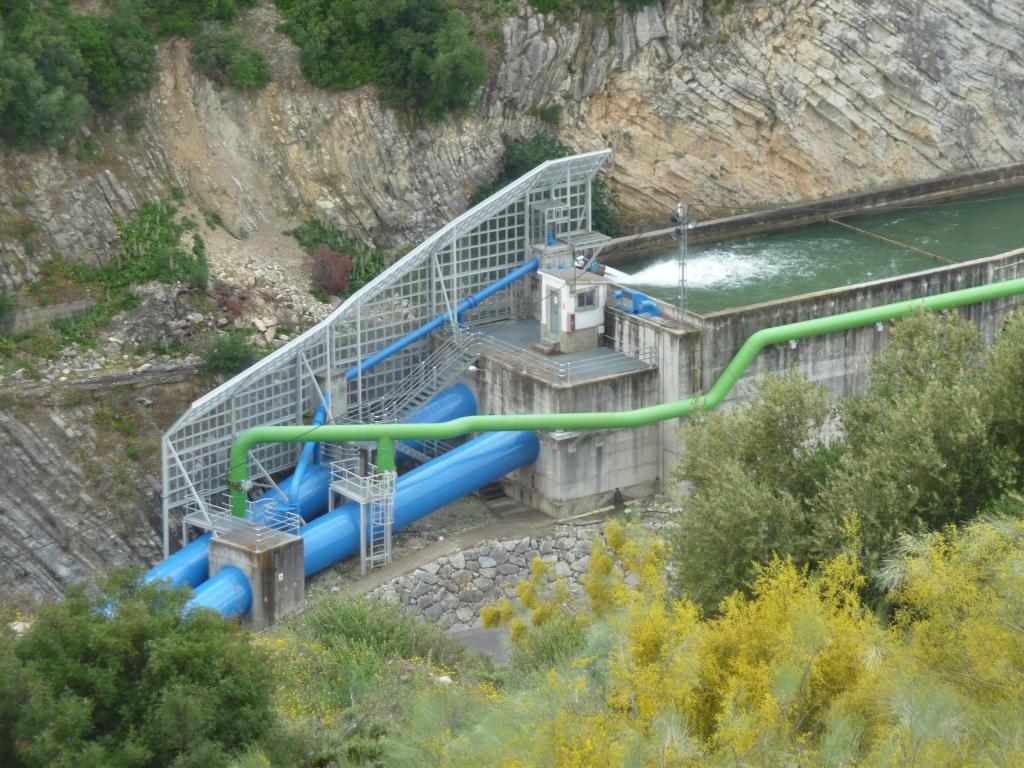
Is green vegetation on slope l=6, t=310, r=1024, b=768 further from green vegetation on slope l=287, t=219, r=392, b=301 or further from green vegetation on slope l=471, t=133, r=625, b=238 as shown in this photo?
green vegetation on slope l=471, t=133, r=625, b=238

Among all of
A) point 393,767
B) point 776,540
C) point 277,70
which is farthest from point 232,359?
point 393,767

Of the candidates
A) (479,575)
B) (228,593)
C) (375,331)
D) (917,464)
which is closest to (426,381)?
(375,331)

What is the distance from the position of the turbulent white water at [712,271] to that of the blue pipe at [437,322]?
3006mm

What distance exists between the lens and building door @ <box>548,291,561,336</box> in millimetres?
34375

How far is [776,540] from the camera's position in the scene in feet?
76.1

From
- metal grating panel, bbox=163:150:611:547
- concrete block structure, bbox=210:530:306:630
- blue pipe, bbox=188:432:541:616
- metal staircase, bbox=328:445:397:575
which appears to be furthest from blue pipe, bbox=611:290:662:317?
concrete block structure, bbox=210:530:306:630

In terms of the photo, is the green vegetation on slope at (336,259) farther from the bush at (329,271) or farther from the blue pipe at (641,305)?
the blue pipe at (641,305)

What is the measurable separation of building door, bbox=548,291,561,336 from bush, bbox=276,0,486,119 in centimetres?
764

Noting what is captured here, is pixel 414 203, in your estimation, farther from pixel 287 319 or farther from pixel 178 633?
pixel 178 633

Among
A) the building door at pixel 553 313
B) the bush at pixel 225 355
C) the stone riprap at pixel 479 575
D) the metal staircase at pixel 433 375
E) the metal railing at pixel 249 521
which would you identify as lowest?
the stone riprap at pixel 479 575

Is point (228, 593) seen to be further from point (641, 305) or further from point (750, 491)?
point (641, 305)

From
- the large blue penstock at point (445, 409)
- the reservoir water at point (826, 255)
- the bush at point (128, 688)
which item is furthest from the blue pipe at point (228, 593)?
the reservoir water at point (826, 255)

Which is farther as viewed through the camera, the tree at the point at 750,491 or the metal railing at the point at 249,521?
the metal railing at the point at 249,521

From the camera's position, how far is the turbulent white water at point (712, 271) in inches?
1565
